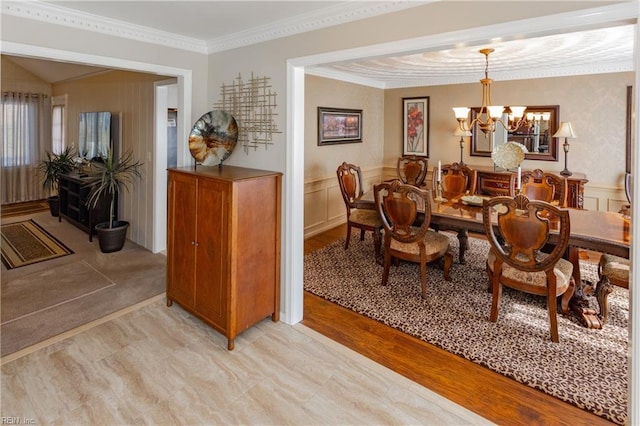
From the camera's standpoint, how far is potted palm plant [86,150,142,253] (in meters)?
4.41

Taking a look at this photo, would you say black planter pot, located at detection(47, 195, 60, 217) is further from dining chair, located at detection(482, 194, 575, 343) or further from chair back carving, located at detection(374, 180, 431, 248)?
dining chair, located at detection(482, 194, 575, 343)

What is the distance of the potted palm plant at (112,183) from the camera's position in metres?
4.41

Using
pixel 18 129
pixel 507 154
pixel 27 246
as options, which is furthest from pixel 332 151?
pixel 18 129

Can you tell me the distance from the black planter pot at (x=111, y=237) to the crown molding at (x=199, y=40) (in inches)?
96.9

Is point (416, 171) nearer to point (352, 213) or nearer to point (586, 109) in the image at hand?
point (352, 213)

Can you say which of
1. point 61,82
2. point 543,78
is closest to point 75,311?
point 61,82

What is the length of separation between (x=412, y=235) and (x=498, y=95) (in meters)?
3.22

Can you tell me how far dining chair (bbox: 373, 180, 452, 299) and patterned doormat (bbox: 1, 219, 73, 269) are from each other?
3840 mm

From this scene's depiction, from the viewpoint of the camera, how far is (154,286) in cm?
362

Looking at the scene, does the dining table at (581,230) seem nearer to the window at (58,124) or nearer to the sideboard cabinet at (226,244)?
the sideboard cabinet at (226,244)

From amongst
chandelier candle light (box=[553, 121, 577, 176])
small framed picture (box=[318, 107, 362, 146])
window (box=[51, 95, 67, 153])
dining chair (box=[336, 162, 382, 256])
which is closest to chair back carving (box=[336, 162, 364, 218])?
dining chair (box=[336, 162, 382, 256])

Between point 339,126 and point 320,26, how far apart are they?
3.03m

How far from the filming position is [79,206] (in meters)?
5.43

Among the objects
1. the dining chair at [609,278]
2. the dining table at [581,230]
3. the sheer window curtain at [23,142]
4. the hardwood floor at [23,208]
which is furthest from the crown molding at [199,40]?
the sheer window curtain at [23,142]
